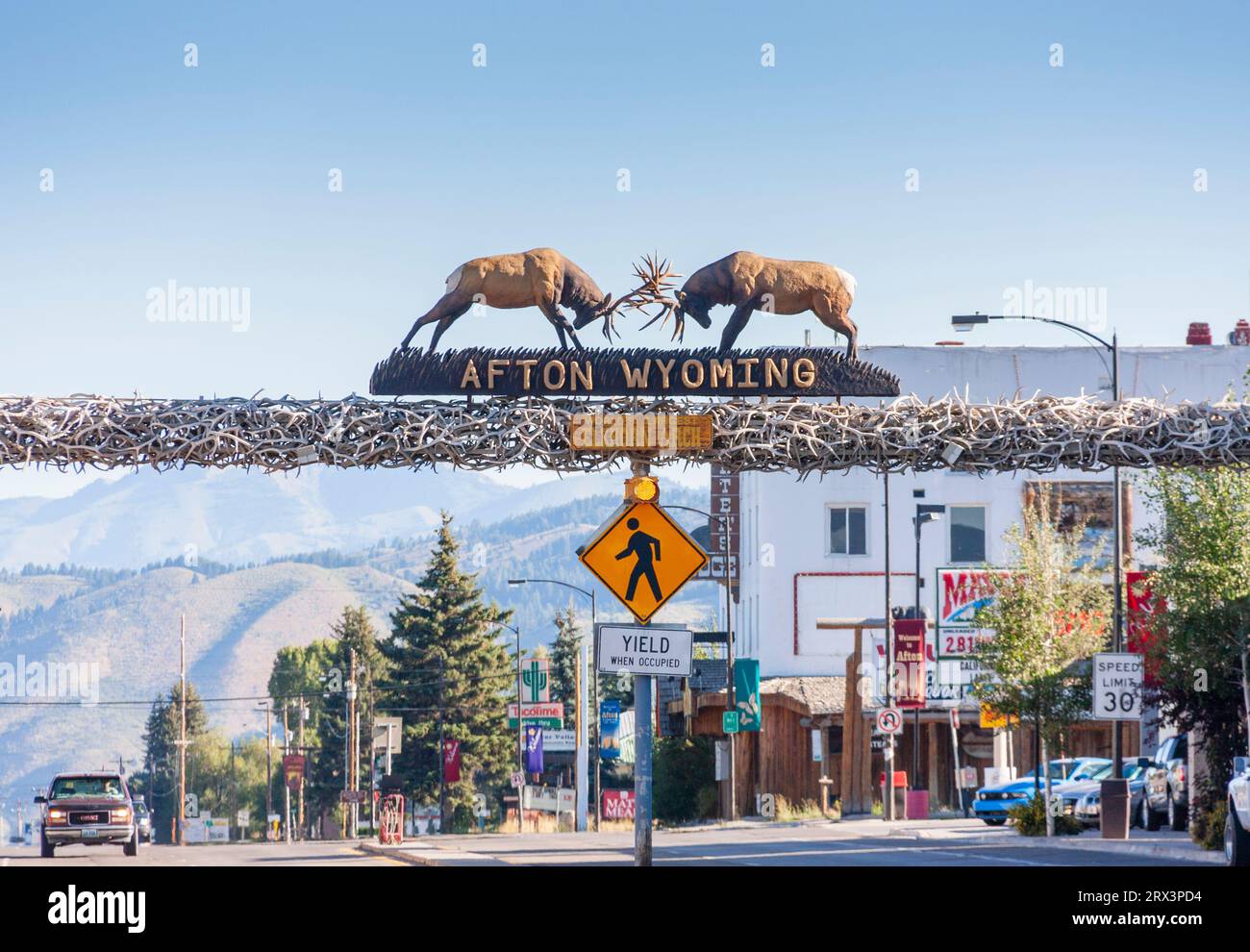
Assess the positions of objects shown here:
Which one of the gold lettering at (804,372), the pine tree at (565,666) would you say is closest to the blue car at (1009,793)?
the gold lettering at (804,372)

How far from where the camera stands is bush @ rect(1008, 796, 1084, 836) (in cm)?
3653

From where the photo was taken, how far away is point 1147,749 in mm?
55844

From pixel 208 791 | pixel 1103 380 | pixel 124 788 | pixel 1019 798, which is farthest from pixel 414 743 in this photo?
pixel 208 791

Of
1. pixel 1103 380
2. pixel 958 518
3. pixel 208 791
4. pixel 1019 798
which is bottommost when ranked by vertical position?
pixel 208 791

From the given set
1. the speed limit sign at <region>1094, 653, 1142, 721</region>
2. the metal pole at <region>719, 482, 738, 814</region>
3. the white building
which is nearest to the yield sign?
the speed limit sign at <region>1094, 653, 1142, 721</region>

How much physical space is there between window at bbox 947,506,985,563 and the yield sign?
50570 mm

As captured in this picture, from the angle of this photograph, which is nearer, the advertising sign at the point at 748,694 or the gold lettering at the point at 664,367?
the gold lettering at the point at 664,367

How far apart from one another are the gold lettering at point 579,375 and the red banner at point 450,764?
237 feet

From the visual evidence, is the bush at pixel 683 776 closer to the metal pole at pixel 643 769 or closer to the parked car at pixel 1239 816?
the parked car at pixel 1239 816

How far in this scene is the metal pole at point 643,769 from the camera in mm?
17188

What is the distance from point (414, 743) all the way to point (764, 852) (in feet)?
230

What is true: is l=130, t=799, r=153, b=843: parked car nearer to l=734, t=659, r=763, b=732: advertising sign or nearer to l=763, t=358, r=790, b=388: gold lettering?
l=763, t=358, r=790, b=388: gold lettering
